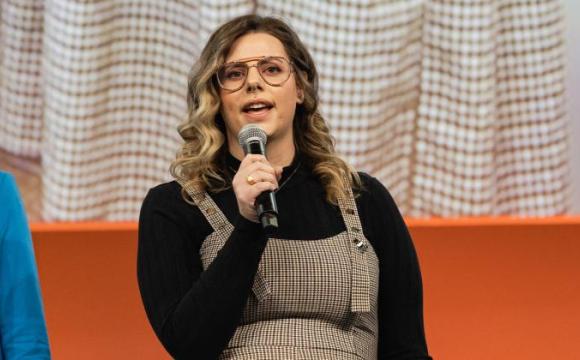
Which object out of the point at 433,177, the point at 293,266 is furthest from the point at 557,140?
the point at 293,266

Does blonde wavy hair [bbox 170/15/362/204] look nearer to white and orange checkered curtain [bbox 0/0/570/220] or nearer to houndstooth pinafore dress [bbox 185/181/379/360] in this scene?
houndstooth pinafore dress [bbox 185/181/379/360]

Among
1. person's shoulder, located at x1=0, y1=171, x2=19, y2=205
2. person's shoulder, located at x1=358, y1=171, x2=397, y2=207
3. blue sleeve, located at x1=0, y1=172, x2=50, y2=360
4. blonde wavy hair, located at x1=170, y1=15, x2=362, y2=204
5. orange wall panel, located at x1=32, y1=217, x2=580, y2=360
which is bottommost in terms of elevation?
orange wall panel, located at x1=32, y1=217, x2=580, y2=360

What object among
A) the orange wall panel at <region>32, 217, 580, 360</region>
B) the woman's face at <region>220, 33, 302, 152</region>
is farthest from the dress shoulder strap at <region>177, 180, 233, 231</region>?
the orange wall panel at <region>32, 217, 580, 360</region>

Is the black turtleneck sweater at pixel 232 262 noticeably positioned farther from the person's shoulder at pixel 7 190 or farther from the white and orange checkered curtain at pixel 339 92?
the white and orange checkered curtain at pixel 339 92

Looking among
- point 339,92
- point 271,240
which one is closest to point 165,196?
point 271,240

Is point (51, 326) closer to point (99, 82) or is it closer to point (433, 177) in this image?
point (99, 82)

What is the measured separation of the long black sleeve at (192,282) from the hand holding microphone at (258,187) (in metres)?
0.07

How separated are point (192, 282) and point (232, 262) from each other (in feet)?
0.43

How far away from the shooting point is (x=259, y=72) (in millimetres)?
1818

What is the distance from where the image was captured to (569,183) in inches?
90.7

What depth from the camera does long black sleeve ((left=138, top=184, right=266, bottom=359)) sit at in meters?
1.62

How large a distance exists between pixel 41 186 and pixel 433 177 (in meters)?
0.87

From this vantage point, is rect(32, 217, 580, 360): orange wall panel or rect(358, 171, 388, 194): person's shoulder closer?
rect(358, 171, 388, 194): person's shoulder

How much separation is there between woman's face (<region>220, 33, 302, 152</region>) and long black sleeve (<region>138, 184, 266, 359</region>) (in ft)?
0.63
